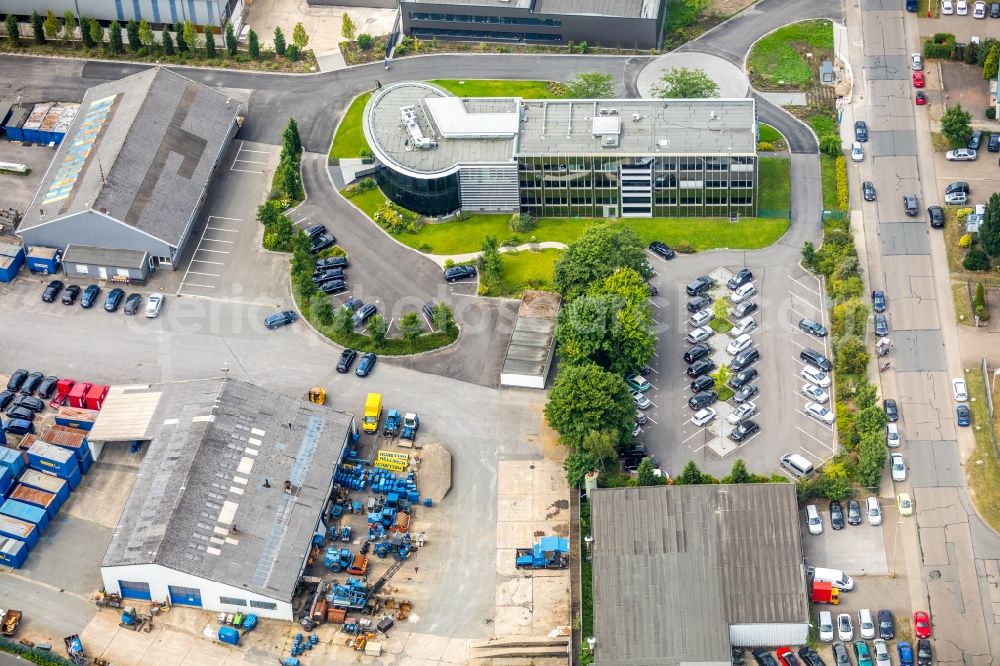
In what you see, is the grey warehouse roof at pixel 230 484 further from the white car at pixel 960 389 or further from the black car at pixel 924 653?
the white car at pixel 960 389

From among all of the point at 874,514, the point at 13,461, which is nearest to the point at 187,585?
the point at 13,461

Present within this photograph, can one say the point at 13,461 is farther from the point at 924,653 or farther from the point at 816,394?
the point at 924,653

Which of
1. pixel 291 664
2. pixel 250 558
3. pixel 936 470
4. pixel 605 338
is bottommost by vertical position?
pixel 291 664

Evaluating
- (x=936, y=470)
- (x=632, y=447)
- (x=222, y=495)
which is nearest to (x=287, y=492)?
(x=222, y=495)

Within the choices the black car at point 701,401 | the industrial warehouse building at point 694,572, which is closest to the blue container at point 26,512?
the industrial warehouse building at point 694,572

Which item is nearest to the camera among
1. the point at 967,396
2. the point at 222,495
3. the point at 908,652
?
the point at 908,652

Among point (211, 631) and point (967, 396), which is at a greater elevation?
point (967, 396)

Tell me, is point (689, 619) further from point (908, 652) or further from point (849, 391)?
point (849, 391)
